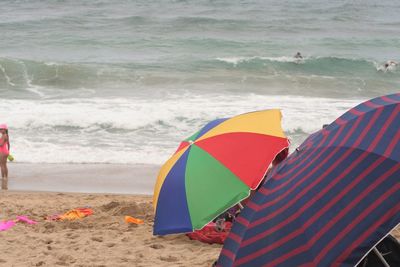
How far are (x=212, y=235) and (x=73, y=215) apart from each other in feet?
6.74

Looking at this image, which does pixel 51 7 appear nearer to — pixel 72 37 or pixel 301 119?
pixel 72 37

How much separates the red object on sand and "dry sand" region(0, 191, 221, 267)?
0.21ft

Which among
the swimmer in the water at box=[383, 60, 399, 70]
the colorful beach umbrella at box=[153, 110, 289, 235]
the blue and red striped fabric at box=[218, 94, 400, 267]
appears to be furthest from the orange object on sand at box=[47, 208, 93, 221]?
the swimmer in the water at box=[383, 60, 399, 70]

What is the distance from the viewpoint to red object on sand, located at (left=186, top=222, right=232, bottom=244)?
6082 millimetres

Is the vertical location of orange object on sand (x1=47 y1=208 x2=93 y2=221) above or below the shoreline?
above

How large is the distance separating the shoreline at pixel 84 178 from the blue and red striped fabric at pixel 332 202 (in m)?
6.41

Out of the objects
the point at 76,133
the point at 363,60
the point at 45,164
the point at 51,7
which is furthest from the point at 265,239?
the point at 51,7

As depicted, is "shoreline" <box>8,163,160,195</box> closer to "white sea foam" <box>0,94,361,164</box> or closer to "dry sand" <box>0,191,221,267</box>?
"white sea foam" <box>0,94,361,164</box>

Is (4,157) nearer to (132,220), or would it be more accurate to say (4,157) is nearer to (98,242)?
(132,220)

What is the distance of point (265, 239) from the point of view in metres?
2.69

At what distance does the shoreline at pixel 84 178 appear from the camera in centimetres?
934

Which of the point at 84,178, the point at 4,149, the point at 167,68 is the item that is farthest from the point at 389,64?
the point at 4,149

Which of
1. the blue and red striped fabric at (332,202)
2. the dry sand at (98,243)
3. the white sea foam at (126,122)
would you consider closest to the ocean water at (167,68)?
the white sea foam at (126,122)

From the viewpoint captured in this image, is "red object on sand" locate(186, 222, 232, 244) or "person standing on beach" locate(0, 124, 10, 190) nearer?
"red object on sand" locate(186, 222, 232, 244)
